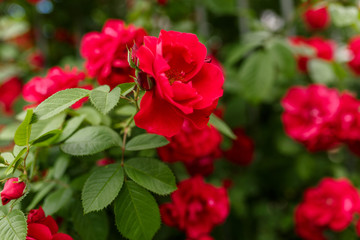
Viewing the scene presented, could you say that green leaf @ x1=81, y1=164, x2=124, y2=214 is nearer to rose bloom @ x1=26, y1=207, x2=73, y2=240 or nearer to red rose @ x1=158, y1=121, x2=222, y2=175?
rose bloom @ x1=26, y1=207, x2=73, y2=240

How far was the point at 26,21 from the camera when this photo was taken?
6.29 feet

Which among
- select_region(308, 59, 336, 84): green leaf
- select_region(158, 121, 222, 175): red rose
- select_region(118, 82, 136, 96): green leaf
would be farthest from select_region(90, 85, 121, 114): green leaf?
select_region(308, 59, 336, 84): green leaf

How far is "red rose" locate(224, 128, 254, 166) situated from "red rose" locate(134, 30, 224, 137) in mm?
756

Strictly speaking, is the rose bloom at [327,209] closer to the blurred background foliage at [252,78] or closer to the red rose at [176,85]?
the blurred background foliage at [252,78]

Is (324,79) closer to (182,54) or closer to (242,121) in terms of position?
(242,121)

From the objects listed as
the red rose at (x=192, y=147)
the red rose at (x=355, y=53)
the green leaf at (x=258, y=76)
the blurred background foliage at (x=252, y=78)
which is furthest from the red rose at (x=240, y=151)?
the red rose at (x=355, y=53)

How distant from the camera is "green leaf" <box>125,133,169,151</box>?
0.70 m

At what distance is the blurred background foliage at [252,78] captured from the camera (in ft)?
4.22

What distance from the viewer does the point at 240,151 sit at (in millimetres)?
1356

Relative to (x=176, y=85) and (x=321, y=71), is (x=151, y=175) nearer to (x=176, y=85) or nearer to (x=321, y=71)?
(x=176, y=85)

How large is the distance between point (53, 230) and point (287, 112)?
93 centimetres

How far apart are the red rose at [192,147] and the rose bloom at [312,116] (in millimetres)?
351

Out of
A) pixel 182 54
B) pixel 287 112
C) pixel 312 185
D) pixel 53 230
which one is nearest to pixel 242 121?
pixel 287 112

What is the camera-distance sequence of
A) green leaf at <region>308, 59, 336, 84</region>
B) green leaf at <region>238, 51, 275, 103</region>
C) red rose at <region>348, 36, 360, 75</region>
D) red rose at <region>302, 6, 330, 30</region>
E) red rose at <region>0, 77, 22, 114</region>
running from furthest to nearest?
red rose at <region>302, 6, 330, 30</region>
red rose at <region>0, 77, 22, 114</region>
red rose at <region>348, 36, 360, 75</region>
green leaf at <region>308, 59, 336, 84</region>
green leaf at <region>238, 51, 275, 103</region>
